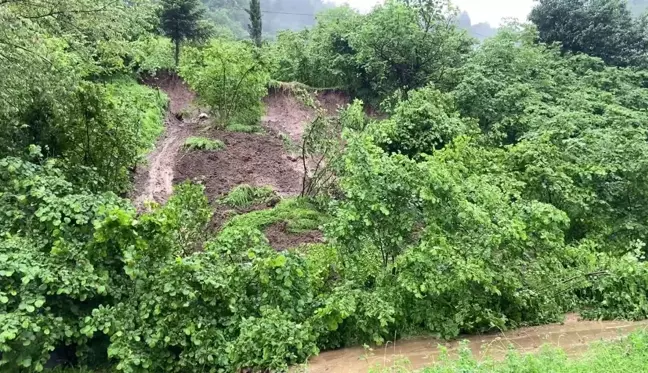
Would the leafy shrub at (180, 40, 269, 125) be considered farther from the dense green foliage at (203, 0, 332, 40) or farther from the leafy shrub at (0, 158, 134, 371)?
the dense green foliage at (203, 0, 332, 40)

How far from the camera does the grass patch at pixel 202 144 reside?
555 inches

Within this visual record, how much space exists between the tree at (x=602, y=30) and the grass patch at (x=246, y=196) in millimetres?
13179

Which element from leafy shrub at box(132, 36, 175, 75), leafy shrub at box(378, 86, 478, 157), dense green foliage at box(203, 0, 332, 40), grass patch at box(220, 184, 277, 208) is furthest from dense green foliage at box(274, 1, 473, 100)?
dense green foliage at box(203, 0, 332, 40)

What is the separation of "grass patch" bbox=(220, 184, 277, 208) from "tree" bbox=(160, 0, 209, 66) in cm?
1239

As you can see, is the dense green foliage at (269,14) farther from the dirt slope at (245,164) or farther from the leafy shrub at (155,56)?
the dirt slope at (245,164)

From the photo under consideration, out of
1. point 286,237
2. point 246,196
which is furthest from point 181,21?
point 286,237

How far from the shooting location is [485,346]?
5.33 meters

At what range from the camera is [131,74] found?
1933 centimetres

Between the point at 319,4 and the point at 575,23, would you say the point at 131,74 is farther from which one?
the point at 319,4

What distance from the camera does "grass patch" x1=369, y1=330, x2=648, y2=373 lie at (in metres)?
3.97

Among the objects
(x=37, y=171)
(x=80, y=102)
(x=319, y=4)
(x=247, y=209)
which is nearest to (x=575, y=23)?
(x=247, y=209)

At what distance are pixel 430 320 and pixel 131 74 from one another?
17.2m

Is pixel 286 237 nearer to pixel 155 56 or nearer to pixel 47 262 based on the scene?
pixel 47 262

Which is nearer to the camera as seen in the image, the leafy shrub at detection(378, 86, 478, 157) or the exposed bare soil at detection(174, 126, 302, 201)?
the leafy shrub at detection(378, 86, 478, 157)
